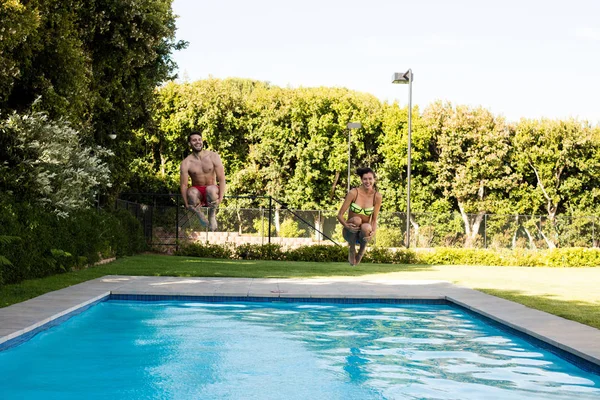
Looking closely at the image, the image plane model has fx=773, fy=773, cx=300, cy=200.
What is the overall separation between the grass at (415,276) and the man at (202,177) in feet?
23.4

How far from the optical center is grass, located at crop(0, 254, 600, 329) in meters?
13.5

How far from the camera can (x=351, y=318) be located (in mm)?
13508

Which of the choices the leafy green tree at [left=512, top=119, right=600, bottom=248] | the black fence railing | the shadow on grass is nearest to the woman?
the shadow on grass

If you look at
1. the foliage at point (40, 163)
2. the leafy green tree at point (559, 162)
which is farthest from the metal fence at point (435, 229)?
the foliage at point (40, 163)

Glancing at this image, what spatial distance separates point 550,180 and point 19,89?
93.8 feet

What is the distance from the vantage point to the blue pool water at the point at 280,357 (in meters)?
8.77

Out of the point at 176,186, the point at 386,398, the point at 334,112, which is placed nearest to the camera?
the point at 386,398

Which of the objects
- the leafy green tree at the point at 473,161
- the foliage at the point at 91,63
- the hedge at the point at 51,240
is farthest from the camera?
the leafy green tree at the point at 473,161

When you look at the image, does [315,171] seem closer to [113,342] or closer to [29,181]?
[29,181]

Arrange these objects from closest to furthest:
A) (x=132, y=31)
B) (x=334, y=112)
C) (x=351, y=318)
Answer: (x=351, y=318) → (x=132, y=31) → (x=334, y=112)

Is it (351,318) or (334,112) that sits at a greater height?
(334,112)

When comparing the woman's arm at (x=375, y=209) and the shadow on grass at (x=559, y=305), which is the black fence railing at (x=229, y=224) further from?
the woman's arm at (x=375, y=209)

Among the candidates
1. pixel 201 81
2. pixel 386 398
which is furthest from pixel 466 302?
pixel 201 81

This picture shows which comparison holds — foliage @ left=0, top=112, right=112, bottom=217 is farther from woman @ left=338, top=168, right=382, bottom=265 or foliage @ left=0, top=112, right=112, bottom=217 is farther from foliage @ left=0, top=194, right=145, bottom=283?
woman @ left=338, top=168, right=382, bottom=265
